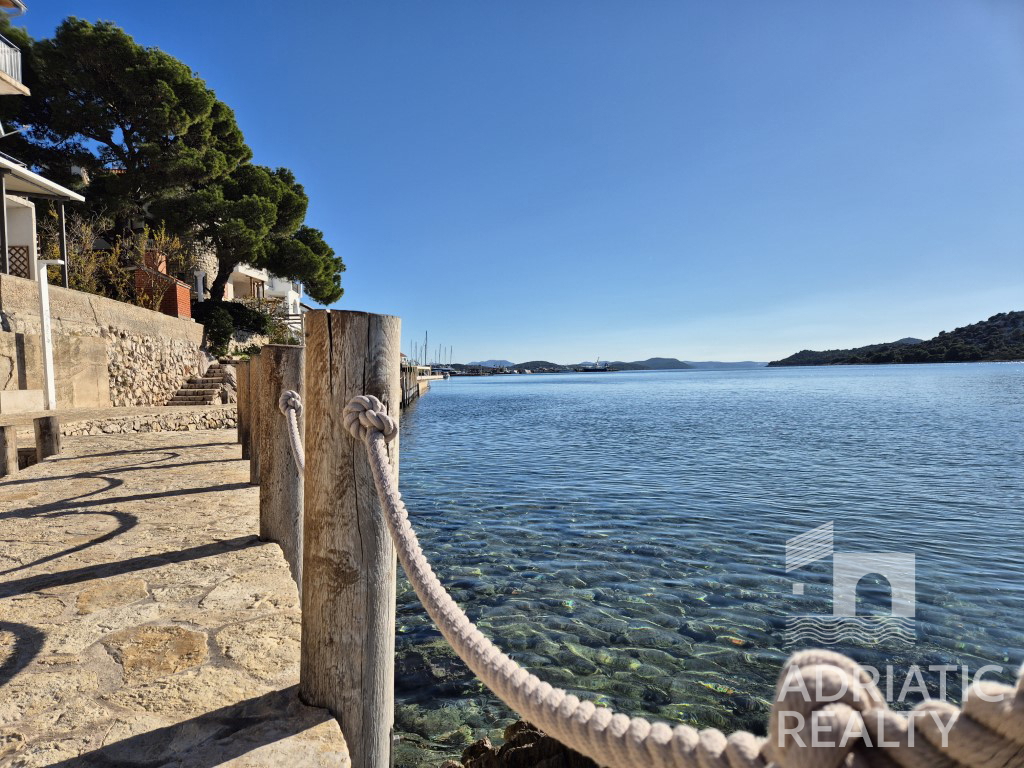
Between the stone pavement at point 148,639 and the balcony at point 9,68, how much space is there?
1519 cm

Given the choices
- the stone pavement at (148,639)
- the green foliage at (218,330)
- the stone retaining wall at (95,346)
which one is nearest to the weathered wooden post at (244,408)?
the stone pavement at (148,639)

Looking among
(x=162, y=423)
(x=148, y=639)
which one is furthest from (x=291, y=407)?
(x=162, y=423)

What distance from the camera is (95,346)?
14078 millimetres

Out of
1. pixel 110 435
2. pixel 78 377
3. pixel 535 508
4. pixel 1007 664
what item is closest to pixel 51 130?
pixel 78 377

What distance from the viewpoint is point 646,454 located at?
16.5 meters

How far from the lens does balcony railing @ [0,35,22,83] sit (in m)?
14.4

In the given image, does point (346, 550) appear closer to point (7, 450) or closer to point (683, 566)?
point (683, 566)

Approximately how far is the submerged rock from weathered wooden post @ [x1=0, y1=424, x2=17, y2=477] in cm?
702

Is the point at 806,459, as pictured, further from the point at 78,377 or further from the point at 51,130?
the point at 51,130

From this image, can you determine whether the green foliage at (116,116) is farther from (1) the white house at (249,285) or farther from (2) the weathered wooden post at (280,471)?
(2) the weathered wooden post at (280,471)

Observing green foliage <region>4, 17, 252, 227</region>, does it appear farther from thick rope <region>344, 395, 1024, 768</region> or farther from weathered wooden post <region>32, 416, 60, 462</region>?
thick rope <region>344, 395, 1024, 768</region>

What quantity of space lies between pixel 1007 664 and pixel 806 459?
11.2m

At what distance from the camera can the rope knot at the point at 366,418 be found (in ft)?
6.77

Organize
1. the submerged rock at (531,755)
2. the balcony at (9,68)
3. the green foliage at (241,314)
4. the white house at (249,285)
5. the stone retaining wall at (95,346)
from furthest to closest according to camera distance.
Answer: the white house at (249,285) < the green foliage at (241,314) < the balcony at (9,68) < the stone retaining wall at (95,346) < the submerged rock at (531,755)
